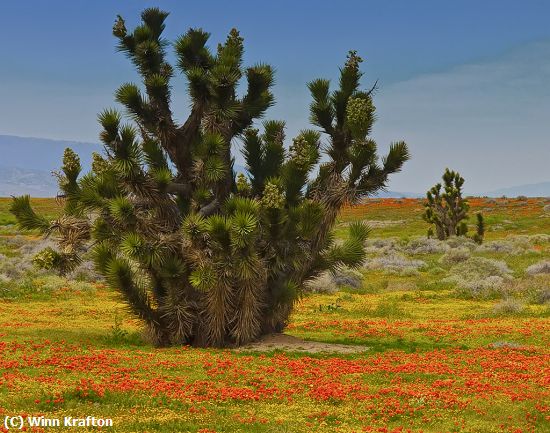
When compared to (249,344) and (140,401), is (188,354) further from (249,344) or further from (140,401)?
(140,401)

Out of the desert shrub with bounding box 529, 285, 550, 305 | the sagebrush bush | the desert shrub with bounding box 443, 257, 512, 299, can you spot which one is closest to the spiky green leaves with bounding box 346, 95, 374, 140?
the desert shrub with bounding box 529, 285, 550, 305

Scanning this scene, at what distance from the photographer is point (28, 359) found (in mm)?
16688

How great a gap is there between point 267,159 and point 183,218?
3328 millimetres

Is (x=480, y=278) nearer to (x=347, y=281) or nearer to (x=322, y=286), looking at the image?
(x=347, y=281)

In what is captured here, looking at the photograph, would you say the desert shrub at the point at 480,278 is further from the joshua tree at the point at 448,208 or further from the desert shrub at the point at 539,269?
the joshua tree at the point at 448,208

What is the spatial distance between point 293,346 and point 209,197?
5.38 metres

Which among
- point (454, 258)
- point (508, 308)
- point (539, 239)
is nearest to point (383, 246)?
point (454, 258)

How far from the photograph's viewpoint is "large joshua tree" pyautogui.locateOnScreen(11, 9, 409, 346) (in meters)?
19.4

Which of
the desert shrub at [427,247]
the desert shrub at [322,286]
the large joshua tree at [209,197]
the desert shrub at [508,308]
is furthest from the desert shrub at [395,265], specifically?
the large joshua tree at [209,197]

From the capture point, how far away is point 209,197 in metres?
20.9

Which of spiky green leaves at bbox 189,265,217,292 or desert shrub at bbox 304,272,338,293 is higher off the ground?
spiky green leaves at bbox 189,265,217,292

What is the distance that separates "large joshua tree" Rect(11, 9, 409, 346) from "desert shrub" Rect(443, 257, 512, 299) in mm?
15438

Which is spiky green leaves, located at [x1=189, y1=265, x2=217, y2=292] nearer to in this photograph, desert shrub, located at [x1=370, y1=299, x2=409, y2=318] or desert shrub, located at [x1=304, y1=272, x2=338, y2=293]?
desert shrub, located at [x1=370, y1=299, x2=409, y2=318]

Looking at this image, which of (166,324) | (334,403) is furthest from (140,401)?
(166,324)
